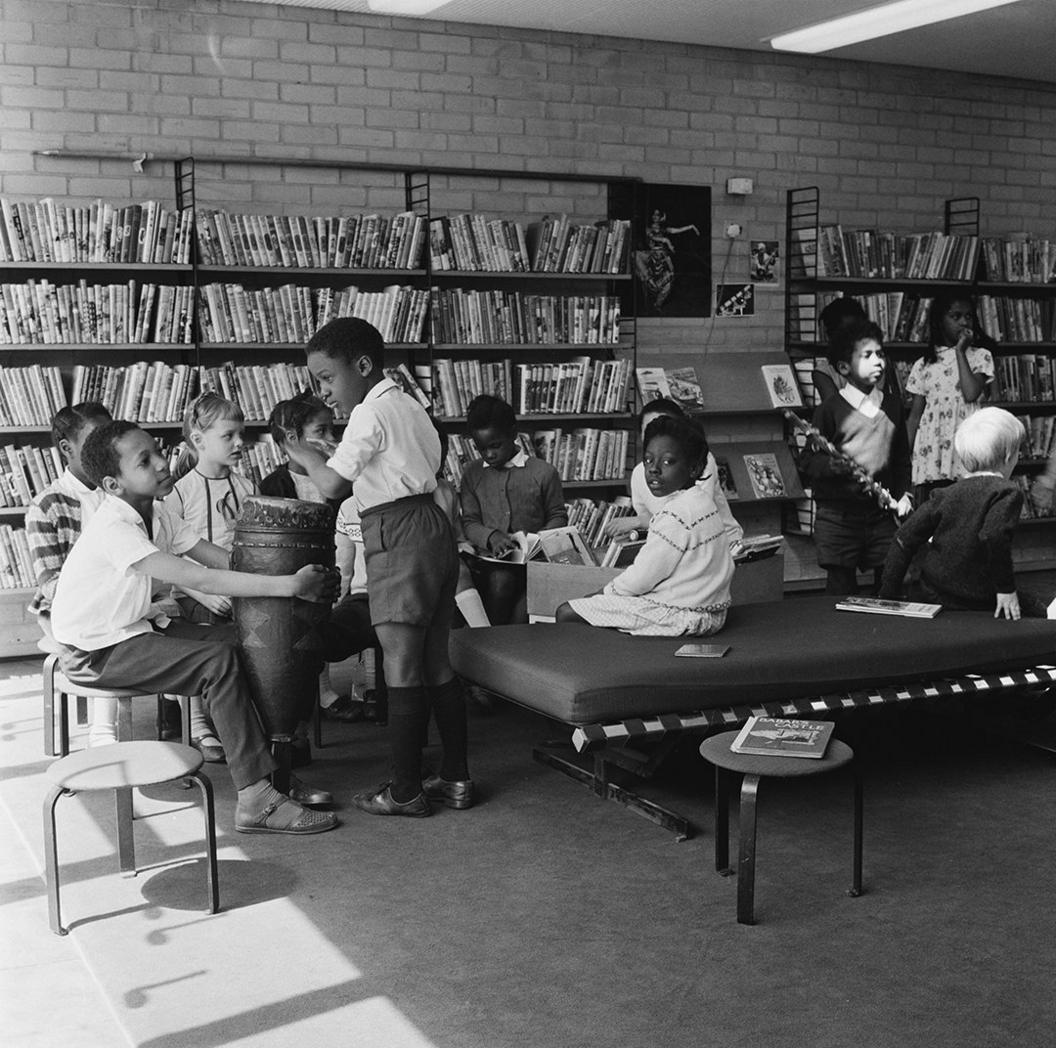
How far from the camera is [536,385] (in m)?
7.75

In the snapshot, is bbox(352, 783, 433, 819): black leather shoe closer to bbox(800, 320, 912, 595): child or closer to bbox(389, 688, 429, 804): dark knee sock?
bbox(389, 688, 429, 804): dark knee sock

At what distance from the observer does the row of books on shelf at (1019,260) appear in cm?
911

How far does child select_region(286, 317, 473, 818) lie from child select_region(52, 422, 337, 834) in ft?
0.71

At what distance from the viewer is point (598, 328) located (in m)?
7.91

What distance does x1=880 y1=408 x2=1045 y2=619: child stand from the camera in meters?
5.16

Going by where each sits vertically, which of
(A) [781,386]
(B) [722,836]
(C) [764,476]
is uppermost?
(A) [781,386]

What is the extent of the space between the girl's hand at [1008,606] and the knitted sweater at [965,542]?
0.08 ft

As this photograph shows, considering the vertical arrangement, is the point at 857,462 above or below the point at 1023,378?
below

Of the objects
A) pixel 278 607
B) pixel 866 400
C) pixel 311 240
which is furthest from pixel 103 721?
pixel 866 400

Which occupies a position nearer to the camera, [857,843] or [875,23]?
[857,843]

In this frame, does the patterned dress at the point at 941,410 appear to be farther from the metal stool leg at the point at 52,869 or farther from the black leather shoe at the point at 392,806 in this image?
the metal stool leg at the point at 52,869

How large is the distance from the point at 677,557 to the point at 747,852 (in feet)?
4.24

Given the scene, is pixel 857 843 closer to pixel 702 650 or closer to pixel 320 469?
pixel 702 650

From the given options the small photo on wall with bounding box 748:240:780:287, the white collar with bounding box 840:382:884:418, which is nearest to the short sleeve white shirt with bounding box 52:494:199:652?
the white collar with bounding box 840:382:884:418
